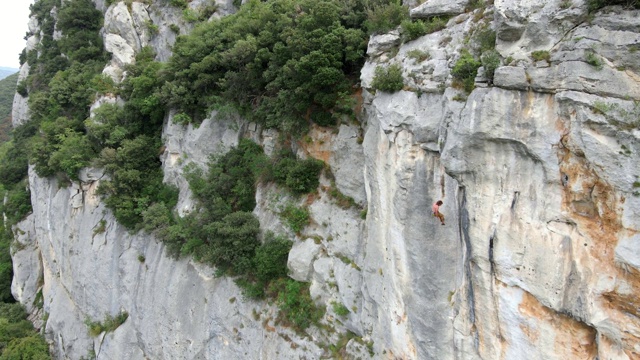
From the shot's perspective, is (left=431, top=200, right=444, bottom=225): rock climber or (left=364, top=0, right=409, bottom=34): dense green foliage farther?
(left=364, top=0, right=409, bottom=34): dense green foliage

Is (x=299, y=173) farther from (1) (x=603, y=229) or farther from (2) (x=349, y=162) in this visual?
(1) (x=603, y=229)

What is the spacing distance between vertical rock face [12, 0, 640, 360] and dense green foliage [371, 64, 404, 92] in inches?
8.6

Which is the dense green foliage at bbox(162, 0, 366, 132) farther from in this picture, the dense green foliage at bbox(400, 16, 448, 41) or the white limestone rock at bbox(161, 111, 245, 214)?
the dense green foliage at bbox(400, 16, 448, 41)

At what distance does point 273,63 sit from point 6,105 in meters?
63.1

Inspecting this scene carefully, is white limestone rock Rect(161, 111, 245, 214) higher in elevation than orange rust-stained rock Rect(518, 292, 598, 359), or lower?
higher

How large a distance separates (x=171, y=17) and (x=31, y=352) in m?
21.6

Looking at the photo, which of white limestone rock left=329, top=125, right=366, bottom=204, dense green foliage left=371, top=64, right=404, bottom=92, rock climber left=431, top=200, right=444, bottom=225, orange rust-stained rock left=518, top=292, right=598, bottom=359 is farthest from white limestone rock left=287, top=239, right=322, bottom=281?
orange rust-stained rock left=518, top=292, right=598, bottom=359

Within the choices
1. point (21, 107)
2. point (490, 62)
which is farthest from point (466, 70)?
point (21, 107)

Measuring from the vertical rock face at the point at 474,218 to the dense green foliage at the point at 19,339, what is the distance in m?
10.2

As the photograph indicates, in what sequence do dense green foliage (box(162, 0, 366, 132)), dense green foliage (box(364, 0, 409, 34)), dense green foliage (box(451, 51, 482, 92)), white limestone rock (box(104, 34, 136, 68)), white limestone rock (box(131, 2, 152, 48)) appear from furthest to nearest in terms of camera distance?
white limestone rock (box(131, 2, 152, 48)), white limestone rock (box(104, 34, 136, 68)), dense green foliage (box(162, 0, 366, 132)), dense green foliage (box(364, 0, 409, 34)), dense green foliage (box(451, 51, 482, 92))

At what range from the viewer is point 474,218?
28.4 ft

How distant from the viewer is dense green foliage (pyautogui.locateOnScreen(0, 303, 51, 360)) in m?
22.2

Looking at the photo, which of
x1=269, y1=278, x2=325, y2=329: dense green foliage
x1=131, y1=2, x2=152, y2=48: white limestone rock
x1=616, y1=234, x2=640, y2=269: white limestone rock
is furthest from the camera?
x1=131, y1=2, x2=152, y2=48: white limestone rock

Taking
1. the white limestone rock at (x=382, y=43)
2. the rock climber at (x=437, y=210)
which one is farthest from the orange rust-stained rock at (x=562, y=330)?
the white limestone rock at (x=382, y=43)
